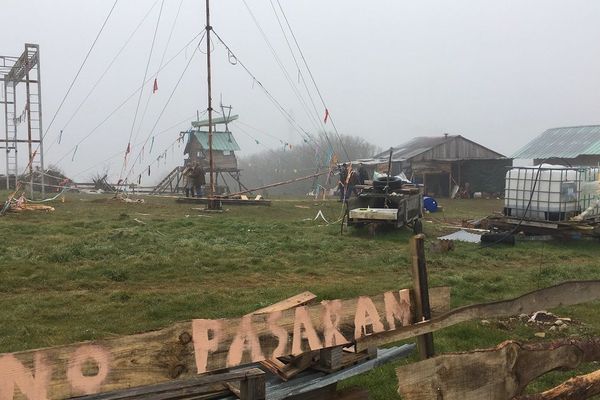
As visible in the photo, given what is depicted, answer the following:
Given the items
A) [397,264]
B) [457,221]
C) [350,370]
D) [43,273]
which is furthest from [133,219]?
[350,370]

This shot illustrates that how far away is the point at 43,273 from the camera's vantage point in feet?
31.0

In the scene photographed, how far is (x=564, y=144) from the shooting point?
4250 centimetres

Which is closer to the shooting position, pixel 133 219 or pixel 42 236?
pixel 42 236

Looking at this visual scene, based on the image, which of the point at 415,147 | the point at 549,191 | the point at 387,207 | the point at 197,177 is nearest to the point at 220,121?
the point at 415,147

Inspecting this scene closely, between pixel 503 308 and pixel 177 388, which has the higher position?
pixel 503 308

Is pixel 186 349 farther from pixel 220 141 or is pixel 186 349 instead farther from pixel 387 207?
pixel 220 141

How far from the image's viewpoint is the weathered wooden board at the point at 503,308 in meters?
3.42

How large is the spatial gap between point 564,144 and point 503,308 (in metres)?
44.1

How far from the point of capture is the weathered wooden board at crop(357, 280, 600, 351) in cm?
342

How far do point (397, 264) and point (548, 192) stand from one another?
22.5ft

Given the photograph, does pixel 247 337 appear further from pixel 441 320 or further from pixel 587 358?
pixel 587 358

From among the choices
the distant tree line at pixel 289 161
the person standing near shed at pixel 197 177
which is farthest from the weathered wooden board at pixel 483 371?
the distant tree line at pixel 289 161

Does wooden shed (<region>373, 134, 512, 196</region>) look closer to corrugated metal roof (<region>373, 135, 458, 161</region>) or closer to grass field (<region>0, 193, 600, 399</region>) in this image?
corrugated metal roof (<region>373, 135, 458, 161</region>)

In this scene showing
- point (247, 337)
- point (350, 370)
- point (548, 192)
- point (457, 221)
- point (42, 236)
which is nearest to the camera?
point (247, 337)
